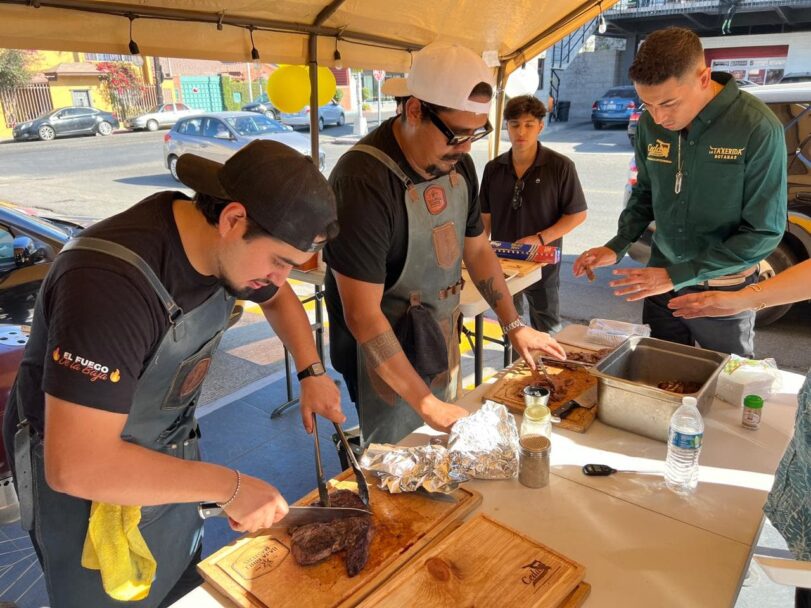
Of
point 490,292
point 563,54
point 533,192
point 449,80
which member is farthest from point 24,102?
point 449,80

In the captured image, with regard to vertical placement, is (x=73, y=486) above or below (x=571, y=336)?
above

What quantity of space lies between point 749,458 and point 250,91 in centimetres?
3144

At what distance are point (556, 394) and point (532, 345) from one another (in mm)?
225

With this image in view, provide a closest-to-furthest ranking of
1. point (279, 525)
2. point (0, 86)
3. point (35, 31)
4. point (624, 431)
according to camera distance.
A: point (279, 525) < point (624, 431) < point (35, 31) < point (0, 86)

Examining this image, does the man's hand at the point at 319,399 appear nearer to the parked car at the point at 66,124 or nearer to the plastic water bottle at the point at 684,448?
the plastic water bottle at the point at 684,448

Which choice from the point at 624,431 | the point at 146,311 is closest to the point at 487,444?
the point at 624,431

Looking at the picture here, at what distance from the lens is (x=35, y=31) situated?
2.28 metres

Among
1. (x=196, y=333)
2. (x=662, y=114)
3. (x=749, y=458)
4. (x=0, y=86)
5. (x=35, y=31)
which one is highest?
(x=0, y=86)

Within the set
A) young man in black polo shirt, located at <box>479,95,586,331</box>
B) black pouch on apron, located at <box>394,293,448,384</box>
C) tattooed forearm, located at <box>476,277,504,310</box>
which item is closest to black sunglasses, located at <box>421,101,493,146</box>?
black pouch on apron, located at <box>394,293,448,384</box>

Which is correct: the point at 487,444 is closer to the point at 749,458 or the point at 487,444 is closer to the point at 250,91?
the point at 749,458

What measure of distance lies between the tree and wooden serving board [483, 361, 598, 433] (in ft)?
94.4

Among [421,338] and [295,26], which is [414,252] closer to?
[421,338]

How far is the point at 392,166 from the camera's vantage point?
2.08 m

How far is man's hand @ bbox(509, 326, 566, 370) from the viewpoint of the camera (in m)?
2.22
